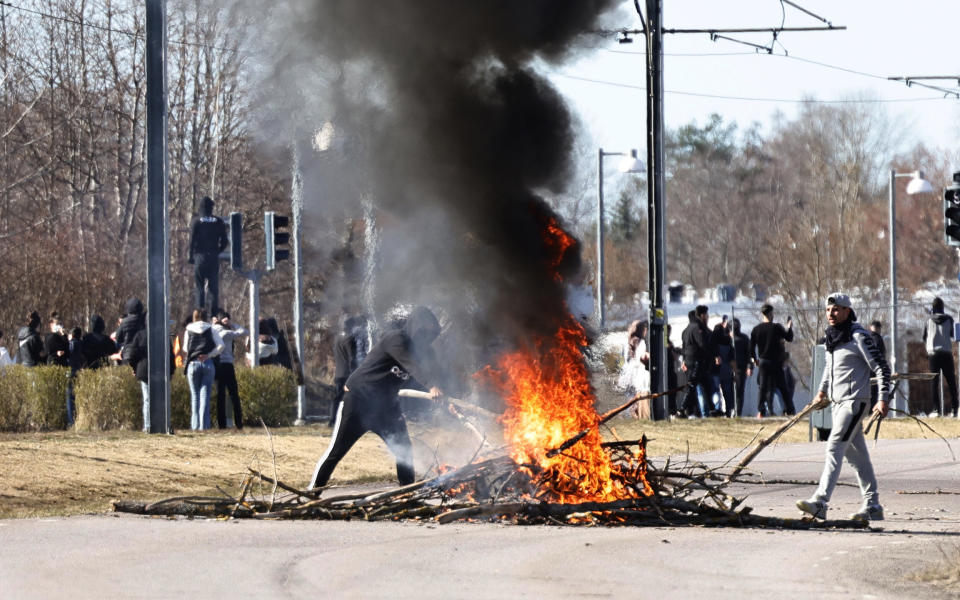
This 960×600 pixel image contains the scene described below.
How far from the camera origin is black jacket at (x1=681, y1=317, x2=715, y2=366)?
22906mm

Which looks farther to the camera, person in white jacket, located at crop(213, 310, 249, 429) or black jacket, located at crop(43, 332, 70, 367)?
black jacket, located at crop(43, 332, 70, 367)

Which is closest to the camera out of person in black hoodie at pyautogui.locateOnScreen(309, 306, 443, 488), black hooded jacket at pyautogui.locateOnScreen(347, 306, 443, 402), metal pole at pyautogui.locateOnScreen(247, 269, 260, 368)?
black hooded jacket at pyautogui.locateOnScreen(347, 306, 443, 402)

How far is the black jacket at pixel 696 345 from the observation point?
75.2 ft

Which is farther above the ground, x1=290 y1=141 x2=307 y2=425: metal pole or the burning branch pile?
x1=290 y1=141 x2=307 y2=425: metal pole

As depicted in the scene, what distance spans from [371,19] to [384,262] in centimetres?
276

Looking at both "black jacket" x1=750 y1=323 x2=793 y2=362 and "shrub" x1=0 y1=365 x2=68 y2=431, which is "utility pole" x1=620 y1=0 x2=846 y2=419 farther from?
"shrub" x1=0 y1=365 x2=68 y2=431

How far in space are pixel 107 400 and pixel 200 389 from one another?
3.65 ft

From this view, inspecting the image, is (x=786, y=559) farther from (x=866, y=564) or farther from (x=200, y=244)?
(x=200, y=244)

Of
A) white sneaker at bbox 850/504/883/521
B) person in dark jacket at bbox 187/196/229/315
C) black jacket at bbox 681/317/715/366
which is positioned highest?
person in dark jacket at bbox 187/196/229/315

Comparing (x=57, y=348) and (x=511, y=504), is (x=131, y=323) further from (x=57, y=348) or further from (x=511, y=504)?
(x=511, y=504)

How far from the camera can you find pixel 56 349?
2089cm

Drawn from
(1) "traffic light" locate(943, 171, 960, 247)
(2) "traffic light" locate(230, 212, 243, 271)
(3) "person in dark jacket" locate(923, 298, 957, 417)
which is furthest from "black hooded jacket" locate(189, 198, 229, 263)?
(3) "person in dark jacket" locate(923, 298, 957, 417)

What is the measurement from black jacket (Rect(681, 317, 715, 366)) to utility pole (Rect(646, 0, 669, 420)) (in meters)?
0.46

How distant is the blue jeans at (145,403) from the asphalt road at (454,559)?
6.87 meters
